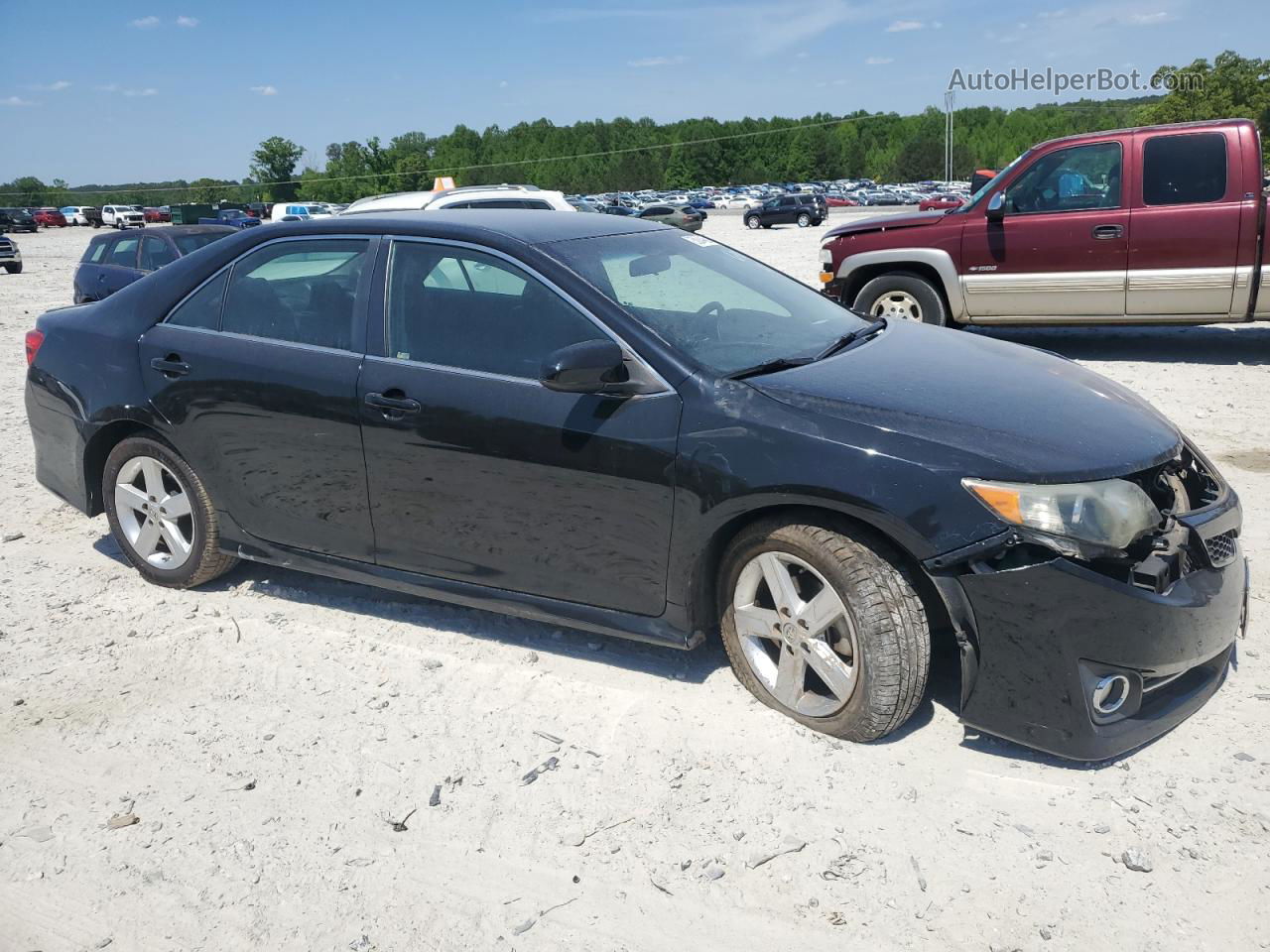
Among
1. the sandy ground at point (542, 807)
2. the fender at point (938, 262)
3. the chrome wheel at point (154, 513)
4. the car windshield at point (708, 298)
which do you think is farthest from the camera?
the fender at point (938, 262)

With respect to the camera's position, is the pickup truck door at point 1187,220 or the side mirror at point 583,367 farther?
the pickup truck door at point 1187,220

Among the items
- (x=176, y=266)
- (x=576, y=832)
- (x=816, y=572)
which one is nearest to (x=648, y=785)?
(x=576, y=832)

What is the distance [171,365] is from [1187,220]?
26.3 feet

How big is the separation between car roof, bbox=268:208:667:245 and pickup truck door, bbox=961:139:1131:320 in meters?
5.84

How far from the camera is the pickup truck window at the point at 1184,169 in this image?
856 cm

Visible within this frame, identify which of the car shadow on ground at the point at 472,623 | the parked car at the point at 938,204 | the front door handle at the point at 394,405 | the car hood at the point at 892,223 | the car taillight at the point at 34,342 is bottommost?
the car shadow on ground at the point at 472,623

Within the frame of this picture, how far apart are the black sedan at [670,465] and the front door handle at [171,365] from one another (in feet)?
0.10

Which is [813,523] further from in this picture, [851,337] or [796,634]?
[851,337]

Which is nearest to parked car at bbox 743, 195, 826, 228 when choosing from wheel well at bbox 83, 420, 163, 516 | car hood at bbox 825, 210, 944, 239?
car hood at bbox 825, 210, 944, 239

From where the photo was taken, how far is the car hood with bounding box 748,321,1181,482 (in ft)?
9.82

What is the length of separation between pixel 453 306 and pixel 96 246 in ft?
45.0

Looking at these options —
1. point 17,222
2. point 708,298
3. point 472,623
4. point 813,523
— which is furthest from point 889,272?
point 17,222

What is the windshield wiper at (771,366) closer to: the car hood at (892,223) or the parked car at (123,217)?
the car hood at (892,223)

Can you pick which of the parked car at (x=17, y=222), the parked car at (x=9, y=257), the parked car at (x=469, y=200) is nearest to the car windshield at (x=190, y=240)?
the parked car at (x=469, y=200)
